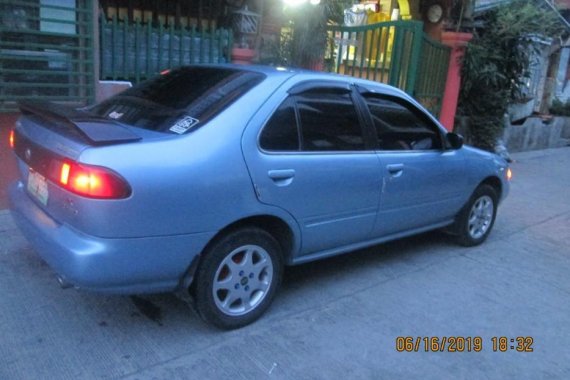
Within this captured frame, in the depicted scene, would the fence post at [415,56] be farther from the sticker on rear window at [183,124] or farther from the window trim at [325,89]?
the sticker on rear window at [183,124]

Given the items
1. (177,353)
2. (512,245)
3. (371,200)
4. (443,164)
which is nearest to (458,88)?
(512,245)

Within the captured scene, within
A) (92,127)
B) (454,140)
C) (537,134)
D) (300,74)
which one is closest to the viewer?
(92,127)

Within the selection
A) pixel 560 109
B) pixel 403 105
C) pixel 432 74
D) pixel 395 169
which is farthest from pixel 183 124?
pixel 560 109

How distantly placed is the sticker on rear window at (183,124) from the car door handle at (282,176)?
55 centimetres

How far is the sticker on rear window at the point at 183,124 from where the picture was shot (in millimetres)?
3088

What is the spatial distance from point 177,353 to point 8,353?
36.3 inches

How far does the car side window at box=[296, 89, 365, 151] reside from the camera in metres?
3.63

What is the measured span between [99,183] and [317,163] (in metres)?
1.47

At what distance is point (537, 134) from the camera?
12.7 metres

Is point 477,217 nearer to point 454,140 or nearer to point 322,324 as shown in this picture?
point 454,140

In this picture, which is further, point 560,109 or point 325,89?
point 560,109

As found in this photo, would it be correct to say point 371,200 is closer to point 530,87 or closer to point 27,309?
point 27,309

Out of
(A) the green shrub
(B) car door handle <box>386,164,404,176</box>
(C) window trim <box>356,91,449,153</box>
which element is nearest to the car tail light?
(C) window trim <box>356,91,449,153</box>

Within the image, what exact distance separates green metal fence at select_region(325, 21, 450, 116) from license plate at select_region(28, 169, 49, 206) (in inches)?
214
